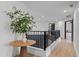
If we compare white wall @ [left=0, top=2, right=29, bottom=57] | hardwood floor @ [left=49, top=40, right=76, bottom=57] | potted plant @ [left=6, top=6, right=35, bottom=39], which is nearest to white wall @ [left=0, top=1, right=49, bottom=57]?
white wall @ [left=0, top=2, right=29, bottom=57]

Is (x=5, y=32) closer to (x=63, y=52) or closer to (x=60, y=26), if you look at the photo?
(x=63, y=52)

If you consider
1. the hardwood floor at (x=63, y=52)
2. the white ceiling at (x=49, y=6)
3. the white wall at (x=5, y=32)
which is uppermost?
the white ceiling at (x=49, y=6)

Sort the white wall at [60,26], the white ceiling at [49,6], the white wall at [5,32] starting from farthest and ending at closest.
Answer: the white wall at [60,26] < the white ceiling at [49,6] < the white wall at [5,32]

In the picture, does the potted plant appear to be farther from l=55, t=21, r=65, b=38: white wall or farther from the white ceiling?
l=55, t=21, r=65, b=38: white wall

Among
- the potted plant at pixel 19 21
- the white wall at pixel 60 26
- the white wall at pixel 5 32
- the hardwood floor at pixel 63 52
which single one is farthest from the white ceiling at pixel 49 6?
the white wall at pixel 60 26

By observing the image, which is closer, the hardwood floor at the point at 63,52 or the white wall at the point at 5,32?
the white wall at the point at 5,32

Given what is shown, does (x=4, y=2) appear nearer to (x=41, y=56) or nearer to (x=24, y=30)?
(x=24, y=30)

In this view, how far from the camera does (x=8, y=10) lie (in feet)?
10.8

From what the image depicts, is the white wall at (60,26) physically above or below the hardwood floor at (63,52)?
above

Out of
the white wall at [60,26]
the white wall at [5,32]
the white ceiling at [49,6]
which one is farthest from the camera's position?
the white wall at [60,26]

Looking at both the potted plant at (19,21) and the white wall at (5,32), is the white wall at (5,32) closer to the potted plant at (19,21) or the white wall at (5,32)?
the white wall at (5,32)

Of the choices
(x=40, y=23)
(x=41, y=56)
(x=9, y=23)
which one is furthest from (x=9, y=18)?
(x=40, y=23)

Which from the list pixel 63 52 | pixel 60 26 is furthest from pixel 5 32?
pixel 60 26

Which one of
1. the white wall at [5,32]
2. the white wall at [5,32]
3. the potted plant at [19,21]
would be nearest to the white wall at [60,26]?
the white wall at [5,32]
